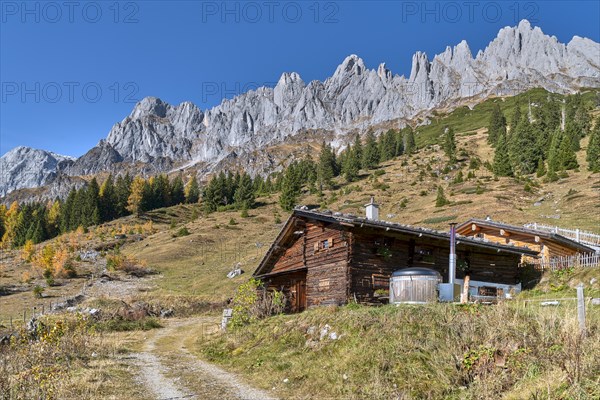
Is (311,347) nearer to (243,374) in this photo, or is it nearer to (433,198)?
(243,374)

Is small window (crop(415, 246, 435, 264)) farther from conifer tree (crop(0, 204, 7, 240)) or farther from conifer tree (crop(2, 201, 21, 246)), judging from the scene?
conifer tree (crop(0, 204, 7, 240))

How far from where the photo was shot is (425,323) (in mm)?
12789

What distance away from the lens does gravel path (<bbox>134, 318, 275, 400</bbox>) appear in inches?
506

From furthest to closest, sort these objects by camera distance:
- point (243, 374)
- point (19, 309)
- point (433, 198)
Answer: point (433, 198), point (19, 309), point (243, 374)

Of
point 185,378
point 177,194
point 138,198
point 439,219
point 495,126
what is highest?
point 495,126

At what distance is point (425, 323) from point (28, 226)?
12587 centimetres

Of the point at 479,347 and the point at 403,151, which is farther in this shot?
the point at 403,151

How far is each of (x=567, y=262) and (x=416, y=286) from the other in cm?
1294

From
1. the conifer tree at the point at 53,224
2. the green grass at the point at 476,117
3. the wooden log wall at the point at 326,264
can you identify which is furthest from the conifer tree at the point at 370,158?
the wooden log wall at the point at 326,264

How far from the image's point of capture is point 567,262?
87.5 ft

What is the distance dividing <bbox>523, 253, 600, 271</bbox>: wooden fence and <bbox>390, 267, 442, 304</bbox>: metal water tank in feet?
35.4

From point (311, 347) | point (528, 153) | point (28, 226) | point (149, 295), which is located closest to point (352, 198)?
point (528, 153)

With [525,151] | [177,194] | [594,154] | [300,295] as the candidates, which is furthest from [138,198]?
[594,154]

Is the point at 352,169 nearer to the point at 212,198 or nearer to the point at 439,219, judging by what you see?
the point at 212,198
